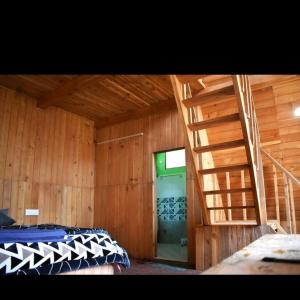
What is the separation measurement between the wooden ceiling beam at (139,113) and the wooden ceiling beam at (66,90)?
46.2 inches

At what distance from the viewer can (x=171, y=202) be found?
5.97m

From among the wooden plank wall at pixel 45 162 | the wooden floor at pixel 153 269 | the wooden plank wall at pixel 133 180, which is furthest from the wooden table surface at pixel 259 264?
the wooden plank wall at pixel 45 162

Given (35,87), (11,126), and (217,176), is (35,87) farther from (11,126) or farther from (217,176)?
(217,176)

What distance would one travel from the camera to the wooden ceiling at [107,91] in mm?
4234

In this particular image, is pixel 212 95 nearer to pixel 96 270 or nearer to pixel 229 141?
pixel 229 141

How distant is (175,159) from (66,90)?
235cm

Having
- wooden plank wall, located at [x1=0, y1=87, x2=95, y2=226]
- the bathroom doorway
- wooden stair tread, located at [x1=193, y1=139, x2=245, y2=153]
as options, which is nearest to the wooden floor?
the bathroom doorway

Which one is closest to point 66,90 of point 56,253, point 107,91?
point 107,91

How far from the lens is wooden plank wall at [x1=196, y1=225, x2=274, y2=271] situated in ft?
10.6

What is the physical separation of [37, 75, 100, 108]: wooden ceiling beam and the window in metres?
2.14

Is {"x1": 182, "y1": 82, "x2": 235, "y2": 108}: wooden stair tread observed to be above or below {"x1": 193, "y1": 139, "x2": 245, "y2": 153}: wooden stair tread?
above

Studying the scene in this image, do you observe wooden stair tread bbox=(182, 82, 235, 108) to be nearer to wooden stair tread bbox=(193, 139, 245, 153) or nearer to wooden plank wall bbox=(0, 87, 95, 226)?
wooden stair tread bbox=(193, 139, 245, 153)
